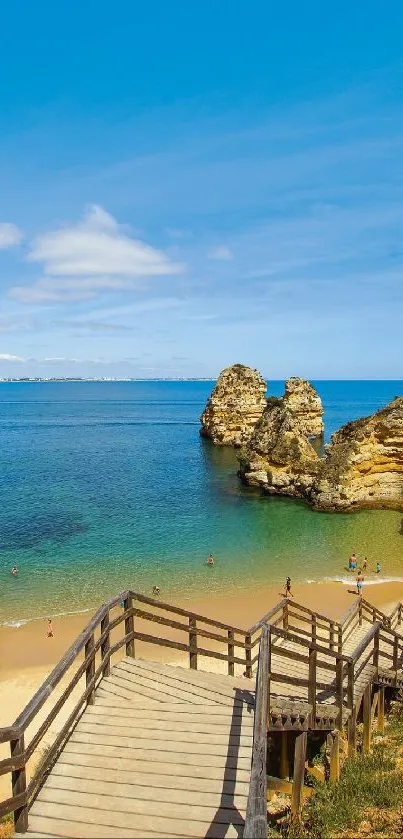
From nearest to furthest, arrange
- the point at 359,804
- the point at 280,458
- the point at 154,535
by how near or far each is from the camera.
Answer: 1. the point at 359,804
2. the point at 154,535
3. the point at 280,458

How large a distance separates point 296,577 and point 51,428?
275ft

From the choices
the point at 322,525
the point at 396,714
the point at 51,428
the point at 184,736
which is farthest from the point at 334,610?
the point at 51,428

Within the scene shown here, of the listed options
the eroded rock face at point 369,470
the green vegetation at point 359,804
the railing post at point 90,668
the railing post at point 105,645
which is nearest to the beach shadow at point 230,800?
the green vegetation at point 359,804

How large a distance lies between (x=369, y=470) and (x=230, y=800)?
3683cm

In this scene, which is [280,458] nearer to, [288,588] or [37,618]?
[288,588]

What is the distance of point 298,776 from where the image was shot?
27.5ft

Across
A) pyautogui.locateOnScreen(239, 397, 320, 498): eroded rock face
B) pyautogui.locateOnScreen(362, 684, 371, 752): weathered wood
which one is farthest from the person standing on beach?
pyautogui.locateOnScreen(239, 397, 320, 498): eroded rock face

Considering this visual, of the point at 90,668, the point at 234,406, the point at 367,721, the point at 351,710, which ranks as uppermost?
the point at 234,406

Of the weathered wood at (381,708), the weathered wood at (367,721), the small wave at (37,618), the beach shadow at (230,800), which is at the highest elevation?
the beach shadow at (230,800)

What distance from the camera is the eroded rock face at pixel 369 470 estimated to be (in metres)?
39.6

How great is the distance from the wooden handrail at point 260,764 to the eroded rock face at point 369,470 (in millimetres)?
33636

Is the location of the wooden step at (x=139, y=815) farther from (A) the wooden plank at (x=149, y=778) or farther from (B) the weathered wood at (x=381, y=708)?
(B) the weathered wood at (x=381, y=708)

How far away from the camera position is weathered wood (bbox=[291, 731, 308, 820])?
823 centimetres

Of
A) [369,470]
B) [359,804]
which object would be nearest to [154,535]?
[369,470]
